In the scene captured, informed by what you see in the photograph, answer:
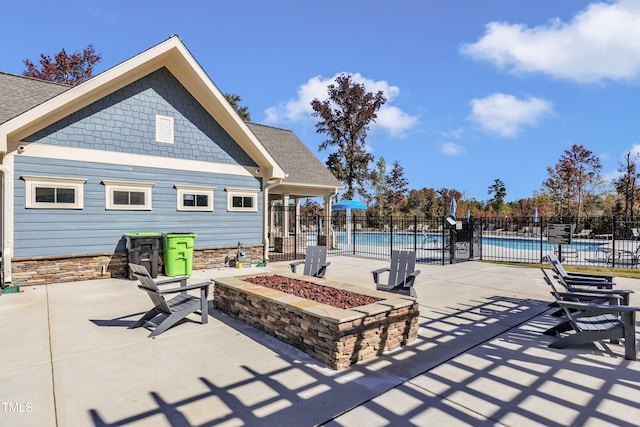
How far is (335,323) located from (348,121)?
90.2ft

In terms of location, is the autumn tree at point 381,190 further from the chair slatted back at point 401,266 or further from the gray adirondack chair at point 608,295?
the gray adirondack chair at point 608,295

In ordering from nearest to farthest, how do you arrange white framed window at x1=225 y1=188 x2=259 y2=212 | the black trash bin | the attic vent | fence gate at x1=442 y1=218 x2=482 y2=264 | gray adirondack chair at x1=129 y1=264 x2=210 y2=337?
gray adirondack chair at x1=129 y1=264 x2=210 y2=337 → the black trash bin → the attic vent → white framed window at x1=225 y1=188 x2=259 y2=212 → fence gate at x1=442 y1=218 x2=482 y2=264

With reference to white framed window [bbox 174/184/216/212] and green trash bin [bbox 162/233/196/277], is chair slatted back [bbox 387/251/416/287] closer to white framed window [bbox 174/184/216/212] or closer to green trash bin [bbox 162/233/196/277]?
green trash bin [bbox 162/233/196/277]

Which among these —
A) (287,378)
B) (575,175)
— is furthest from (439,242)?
(287,378)

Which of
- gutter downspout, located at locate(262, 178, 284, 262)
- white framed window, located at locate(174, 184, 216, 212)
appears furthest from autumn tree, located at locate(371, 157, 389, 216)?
white framed window, located at locate(174, 184, 216, 212)

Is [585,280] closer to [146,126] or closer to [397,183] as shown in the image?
[146,126]

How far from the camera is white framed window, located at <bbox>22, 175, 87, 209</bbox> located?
816cm

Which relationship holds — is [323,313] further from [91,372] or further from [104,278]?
[104,278]

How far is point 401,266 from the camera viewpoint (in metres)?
6.96

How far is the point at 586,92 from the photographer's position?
19.2 meters

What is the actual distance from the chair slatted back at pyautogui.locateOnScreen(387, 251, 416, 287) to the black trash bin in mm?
6320

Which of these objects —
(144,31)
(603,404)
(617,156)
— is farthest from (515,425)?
(617,156)

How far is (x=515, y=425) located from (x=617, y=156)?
34.6 metres

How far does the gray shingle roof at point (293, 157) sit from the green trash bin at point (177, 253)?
5.61m
